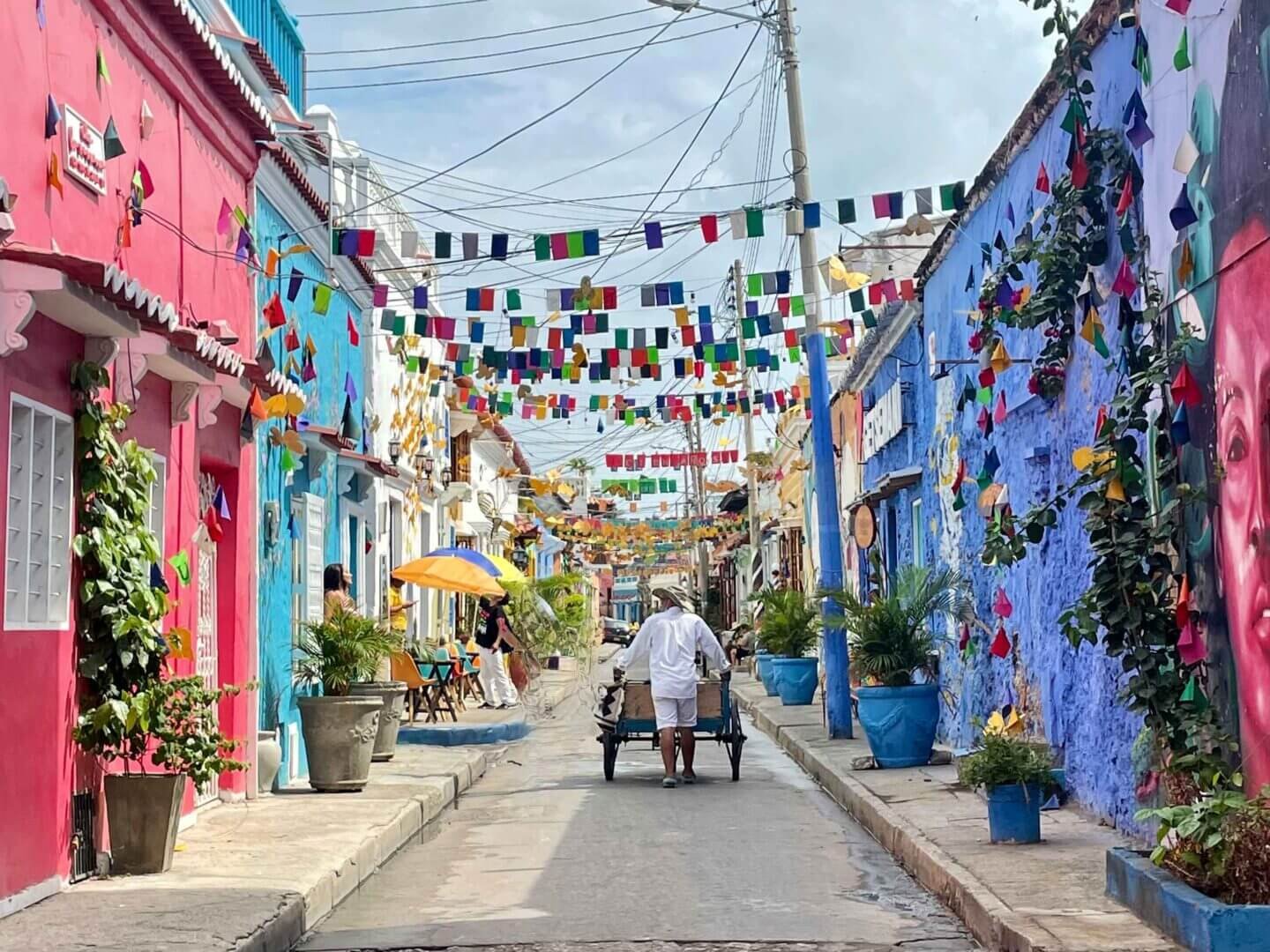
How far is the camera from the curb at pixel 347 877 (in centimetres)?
800

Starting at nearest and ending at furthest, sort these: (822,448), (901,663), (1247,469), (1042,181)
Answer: (1247,469)
(1042,181)
(901,663)
(822,448)

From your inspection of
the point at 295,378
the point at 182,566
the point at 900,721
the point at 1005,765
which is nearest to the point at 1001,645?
the point at 900,721

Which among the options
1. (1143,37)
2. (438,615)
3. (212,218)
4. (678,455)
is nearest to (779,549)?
(678,455)

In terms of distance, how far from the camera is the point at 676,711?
1584cm

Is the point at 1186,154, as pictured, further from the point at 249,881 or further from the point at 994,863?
the point at 249,881

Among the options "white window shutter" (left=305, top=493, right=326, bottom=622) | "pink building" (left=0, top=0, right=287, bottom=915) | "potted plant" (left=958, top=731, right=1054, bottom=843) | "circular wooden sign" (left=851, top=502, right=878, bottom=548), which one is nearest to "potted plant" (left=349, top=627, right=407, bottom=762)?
"white window shutter" (left=305, top=493, right=326, bottom=622)

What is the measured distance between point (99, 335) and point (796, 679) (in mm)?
18524

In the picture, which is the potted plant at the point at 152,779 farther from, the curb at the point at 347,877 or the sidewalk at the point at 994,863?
the sidewalk at the point at 994,863

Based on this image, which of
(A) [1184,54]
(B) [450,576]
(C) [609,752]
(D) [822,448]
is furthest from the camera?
(B) [450,576]

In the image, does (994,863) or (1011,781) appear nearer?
(994,863)

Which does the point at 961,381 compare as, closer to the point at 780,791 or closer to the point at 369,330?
the point at 780,791

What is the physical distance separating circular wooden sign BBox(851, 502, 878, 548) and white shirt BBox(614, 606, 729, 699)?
7435mm

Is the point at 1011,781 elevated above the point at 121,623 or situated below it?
below

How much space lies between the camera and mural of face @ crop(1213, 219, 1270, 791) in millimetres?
7570
